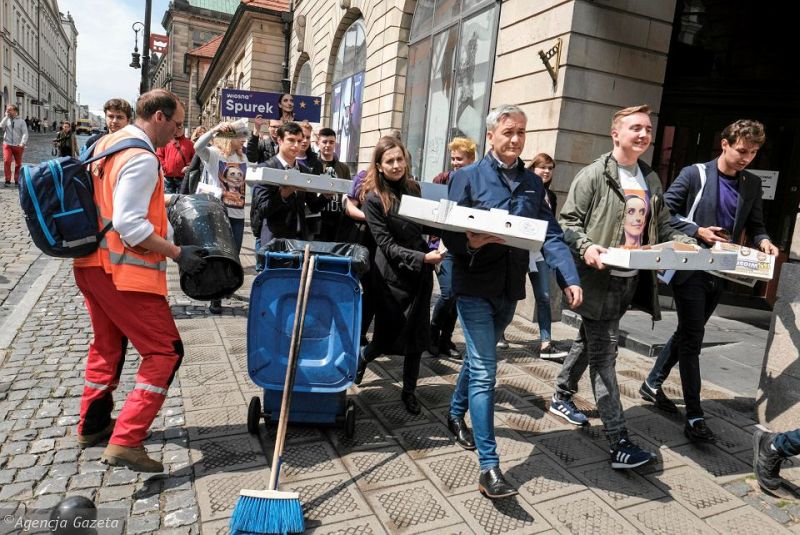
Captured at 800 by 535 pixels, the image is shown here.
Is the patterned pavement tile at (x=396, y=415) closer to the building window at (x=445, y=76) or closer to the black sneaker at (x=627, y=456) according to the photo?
the black sneaker at (x=627, y=456)

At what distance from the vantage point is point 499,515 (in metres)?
2.83

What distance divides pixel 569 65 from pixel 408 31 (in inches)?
226

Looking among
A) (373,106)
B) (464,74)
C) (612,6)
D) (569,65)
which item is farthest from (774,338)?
(373,106)

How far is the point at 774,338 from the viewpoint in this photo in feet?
13.1

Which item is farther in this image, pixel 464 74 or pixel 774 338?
pixel 464 74

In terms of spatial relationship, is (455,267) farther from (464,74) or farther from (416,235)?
(464,74)

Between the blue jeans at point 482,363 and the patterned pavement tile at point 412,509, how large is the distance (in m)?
0.31

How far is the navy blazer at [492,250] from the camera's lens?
10.1ft

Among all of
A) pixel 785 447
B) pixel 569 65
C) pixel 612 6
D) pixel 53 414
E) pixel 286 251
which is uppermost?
pixel 612 6

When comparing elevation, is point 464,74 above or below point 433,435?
above

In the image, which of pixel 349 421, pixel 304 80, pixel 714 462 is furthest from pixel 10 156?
pixel 714 462

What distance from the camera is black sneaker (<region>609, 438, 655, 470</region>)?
3.28 metres

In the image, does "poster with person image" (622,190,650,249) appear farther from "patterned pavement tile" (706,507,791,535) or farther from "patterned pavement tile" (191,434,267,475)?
"patterned pavement tile" (191,434,267,475)

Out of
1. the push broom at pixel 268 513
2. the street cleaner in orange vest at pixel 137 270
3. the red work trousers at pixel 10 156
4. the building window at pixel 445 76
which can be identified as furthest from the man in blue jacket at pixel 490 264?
the red work trousers at pixel 10 156
